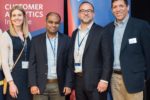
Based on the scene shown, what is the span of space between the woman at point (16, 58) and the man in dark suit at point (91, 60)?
58 centimetres

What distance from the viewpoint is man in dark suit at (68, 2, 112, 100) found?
12.1 ft

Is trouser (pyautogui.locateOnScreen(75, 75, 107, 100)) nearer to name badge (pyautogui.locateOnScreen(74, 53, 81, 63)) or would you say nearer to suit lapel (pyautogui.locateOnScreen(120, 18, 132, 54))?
name badge (pyautogui.locateOnScreen(74, 53, 81, 63))

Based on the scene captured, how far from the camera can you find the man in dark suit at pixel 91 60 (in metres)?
3.68

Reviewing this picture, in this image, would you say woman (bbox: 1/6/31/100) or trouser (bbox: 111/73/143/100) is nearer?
trouser (bbox: 111/73/143/100)

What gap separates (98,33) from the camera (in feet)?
12.3

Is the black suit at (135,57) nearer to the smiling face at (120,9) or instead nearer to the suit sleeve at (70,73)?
the smiling face at (120,9)

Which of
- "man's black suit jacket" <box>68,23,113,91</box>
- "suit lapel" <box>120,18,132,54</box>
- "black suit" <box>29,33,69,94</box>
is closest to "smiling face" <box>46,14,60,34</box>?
"black suit" <box>29,33,69,94</box>

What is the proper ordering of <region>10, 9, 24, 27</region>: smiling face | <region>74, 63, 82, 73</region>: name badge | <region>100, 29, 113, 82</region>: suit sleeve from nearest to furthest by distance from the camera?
<region>100, 29, 113, 82</region>: suit sleeve < <region>74, 63, 82, 73</region>: name badge < <region>10, 9, 24, 27</region>: smiling face

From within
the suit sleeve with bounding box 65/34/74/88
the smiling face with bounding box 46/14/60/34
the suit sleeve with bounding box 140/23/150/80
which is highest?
the smiling face with bounding box 46/14/60/34

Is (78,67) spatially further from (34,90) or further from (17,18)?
(17,18)

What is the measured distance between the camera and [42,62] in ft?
12.5

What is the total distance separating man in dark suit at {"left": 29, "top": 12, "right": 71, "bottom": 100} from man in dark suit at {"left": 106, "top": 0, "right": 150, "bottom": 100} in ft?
A: 2.06

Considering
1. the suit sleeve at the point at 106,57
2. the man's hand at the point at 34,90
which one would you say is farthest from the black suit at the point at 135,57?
the man's hand at the point at 34,90

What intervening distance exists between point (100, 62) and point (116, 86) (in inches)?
13.4
